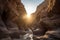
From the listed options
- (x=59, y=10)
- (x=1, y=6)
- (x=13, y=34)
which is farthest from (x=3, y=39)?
(x=59, y=10)

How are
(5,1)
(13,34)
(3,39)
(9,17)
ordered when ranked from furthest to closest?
1. (9,17)
2. (5,1)
3. (13,34)
4. (3,39)

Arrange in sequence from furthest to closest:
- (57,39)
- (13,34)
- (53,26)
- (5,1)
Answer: (5,1) < (13,34) < (53,26) < (57,39)

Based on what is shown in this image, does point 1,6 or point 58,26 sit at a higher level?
point 1,6

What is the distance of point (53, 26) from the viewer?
16594mm

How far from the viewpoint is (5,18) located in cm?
2145

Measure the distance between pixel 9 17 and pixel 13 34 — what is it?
5516 millimetres

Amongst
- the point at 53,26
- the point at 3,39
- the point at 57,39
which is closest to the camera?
the point at 57,39

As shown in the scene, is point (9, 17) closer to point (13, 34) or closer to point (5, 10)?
point (5, 10)

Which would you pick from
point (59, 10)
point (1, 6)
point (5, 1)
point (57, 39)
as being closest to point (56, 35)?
point (57, 39)

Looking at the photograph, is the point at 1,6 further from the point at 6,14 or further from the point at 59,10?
the point at 59,10

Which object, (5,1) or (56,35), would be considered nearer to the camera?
(56,35)

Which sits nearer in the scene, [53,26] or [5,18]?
[53,26]

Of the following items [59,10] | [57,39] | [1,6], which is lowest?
[57,39]

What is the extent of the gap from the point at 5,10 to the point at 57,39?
35.9 ft
